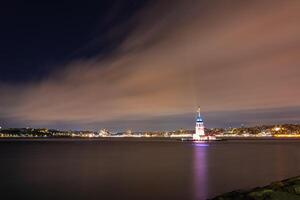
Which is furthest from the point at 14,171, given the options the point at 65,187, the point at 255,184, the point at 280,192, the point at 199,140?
the point at 199,140

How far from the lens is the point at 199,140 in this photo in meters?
169

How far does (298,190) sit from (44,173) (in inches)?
1303

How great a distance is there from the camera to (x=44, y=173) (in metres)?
43.8

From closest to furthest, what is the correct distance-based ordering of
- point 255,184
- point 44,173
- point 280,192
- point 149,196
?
point 280,192 < point 149,196 < point 255,184 < point 44,173

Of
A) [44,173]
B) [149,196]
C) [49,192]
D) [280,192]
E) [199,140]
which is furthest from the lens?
[199,140]

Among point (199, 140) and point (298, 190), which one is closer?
point (298, 190)

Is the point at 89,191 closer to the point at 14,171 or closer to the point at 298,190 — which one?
the point at 298,190

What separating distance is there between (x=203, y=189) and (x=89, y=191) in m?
9.38

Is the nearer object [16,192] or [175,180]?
[16,192]

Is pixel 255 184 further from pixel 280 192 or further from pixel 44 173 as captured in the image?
pixel 44 173

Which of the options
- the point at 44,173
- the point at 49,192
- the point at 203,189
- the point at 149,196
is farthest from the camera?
the point at 44,173

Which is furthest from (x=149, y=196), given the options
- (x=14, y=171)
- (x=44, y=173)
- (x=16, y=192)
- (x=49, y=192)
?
(x=14, y=171)

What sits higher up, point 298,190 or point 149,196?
point 298,190

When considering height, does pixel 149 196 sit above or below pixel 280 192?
below
